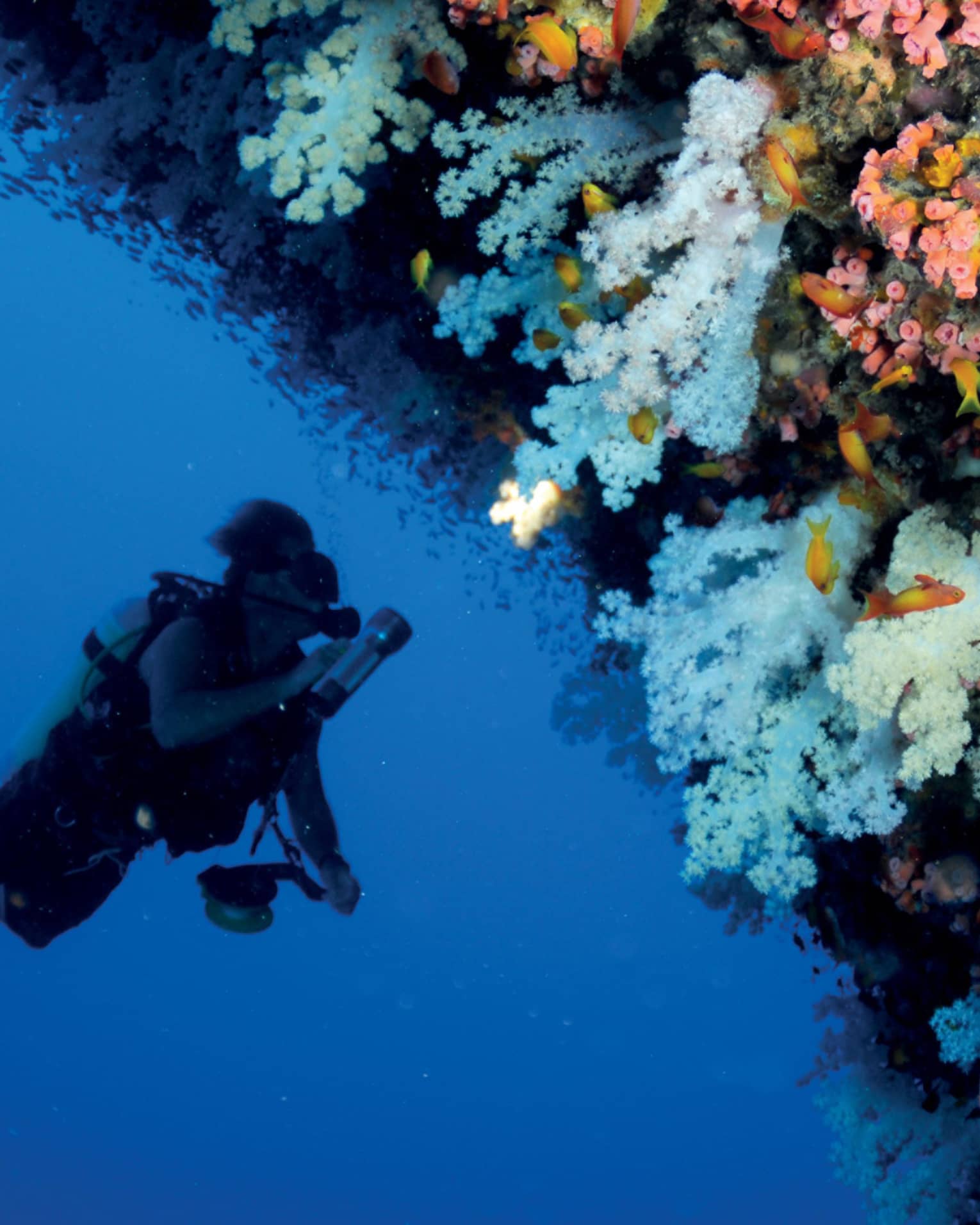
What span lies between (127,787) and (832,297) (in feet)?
15.6

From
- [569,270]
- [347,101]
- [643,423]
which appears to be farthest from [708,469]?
[347,101]

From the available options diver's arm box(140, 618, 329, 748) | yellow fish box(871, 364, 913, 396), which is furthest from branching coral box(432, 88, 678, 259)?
diver's arm box(140, 618, 329, 748)

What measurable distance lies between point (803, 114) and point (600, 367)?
866mm

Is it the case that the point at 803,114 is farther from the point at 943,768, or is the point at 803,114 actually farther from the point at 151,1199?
the point at 151,1199

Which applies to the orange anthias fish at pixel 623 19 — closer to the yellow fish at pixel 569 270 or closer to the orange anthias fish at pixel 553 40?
the orange anthias fish at pixel 553 40

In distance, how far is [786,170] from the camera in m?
2.12

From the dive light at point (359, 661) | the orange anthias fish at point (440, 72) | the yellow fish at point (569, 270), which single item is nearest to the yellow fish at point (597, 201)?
the yellow fish at point (569, 270)

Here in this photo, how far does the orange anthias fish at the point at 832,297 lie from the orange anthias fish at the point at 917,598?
75 centimetres

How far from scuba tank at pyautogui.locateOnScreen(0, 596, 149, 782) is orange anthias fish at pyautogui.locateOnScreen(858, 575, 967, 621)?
409 centimetres

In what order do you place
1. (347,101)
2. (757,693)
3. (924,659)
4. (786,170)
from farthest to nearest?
(347,101) < (757,693) < (924,659) < (786,170)

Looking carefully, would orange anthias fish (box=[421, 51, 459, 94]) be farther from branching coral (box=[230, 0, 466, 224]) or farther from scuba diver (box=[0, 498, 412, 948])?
scuba diver (box=[0, 498, 412, 948])

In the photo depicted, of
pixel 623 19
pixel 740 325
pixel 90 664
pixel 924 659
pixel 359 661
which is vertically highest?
pixel 90 664

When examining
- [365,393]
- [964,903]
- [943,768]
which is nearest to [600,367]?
[943,768]

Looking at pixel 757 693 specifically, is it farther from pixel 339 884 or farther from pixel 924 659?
pixel 339 884
